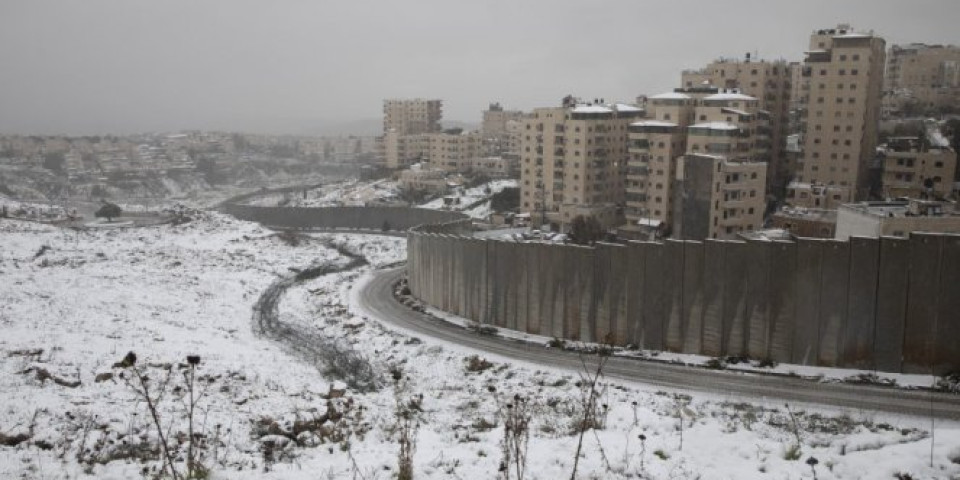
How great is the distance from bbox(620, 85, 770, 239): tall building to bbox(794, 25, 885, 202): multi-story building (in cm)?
562

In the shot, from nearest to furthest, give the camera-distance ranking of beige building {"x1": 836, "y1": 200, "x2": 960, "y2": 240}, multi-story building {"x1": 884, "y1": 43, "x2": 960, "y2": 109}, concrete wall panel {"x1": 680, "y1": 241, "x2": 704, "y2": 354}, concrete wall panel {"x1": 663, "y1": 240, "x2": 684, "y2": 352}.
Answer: concrete wall panel {"x1": 680, "y1": 241, "x2": 704, "y2": 354} → concrete wall panel {"x1": 663, "y1": 240, "x2": 684, "y2": 352} → beige building {"x1": 836, "y1": 200, "x2": 960, "y2": 240} → multi-story building {"x1": 884, "y1": 43, "x2": 960, "y2": 109}

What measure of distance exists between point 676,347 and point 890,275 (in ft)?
31.6

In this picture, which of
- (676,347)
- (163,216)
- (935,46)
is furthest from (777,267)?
(935,46)

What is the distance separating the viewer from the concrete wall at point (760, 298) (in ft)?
87.9

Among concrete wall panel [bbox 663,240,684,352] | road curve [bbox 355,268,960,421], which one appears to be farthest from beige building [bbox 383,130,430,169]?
concrete wall panel [bbox 663,240,684,352]

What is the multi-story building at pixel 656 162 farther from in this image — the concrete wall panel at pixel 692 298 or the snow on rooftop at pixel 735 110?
the concrete wall panel at pixel 692 298

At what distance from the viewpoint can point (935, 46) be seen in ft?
474

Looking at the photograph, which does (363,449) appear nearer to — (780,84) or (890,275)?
(890,275)

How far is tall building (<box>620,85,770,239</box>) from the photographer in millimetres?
59875


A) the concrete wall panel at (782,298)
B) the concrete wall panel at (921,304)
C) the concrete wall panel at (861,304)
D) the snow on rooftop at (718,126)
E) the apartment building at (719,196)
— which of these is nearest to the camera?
the concrete wall panel at (921,304)

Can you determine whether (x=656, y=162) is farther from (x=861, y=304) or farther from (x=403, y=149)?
(x=403, y=149)

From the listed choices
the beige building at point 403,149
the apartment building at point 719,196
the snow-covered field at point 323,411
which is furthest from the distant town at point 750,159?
the beige building at point 403,149

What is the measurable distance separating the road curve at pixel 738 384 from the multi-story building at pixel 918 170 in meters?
45.5

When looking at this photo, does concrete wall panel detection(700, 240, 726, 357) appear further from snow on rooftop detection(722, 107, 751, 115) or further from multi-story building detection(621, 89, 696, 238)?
snow on rooftop detection(722, 107, 751, 115)
